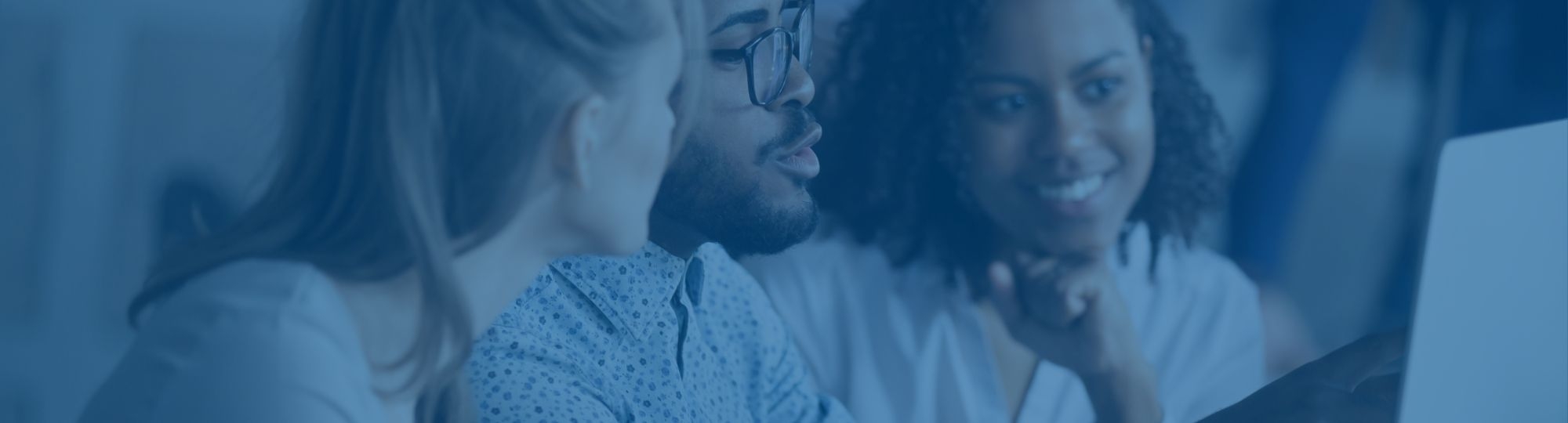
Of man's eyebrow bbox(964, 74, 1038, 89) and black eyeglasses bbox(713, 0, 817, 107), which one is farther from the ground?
man's eyebrow bbox(964, 74, 1038, 89)

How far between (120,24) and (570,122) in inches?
11.0

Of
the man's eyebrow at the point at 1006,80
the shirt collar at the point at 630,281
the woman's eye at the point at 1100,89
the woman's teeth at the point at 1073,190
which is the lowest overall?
the shirt collar at the point at 630,281

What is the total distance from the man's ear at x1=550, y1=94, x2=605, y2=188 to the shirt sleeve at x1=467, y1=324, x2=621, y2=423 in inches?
7.2

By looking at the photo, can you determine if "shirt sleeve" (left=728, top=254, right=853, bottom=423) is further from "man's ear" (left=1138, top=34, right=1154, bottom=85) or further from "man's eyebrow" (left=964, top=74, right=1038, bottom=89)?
"man's ear" (left=1138, top=34, right=1154, bottom=85)

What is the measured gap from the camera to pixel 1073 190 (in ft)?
3.39

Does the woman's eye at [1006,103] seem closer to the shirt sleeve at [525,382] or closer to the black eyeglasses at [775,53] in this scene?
the black eyeglasses at [775,53]

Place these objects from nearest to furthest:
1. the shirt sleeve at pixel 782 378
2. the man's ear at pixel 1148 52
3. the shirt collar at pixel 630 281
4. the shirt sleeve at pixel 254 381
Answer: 1. the shirt sleeve at pixel 254 381
2. the shirt collar at pixel 630 281
3. the shirt sleeve at pixel 782 378
4. the man's ear at pixel 1148 52

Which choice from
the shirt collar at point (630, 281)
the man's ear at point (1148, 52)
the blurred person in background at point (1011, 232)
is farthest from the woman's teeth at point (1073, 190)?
the shirt collar at point (630, 281)

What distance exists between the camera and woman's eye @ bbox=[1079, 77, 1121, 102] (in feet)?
3.33

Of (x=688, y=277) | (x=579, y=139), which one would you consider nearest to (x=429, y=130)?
(x=579, y=139)

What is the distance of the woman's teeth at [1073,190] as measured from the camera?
1026mm

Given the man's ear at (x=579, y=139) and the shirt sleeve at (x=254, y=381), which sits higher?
the man's ear at (x=579, y=139)

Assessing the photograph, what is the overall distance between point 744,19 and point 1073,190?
0.41 meters

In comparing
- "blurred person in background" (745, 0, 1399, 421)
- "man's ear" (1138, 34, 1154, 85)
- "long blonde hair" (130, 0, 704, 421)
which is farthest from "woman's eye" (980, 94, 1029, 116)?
"long blonde hair" (130, 0, 704, 421)
